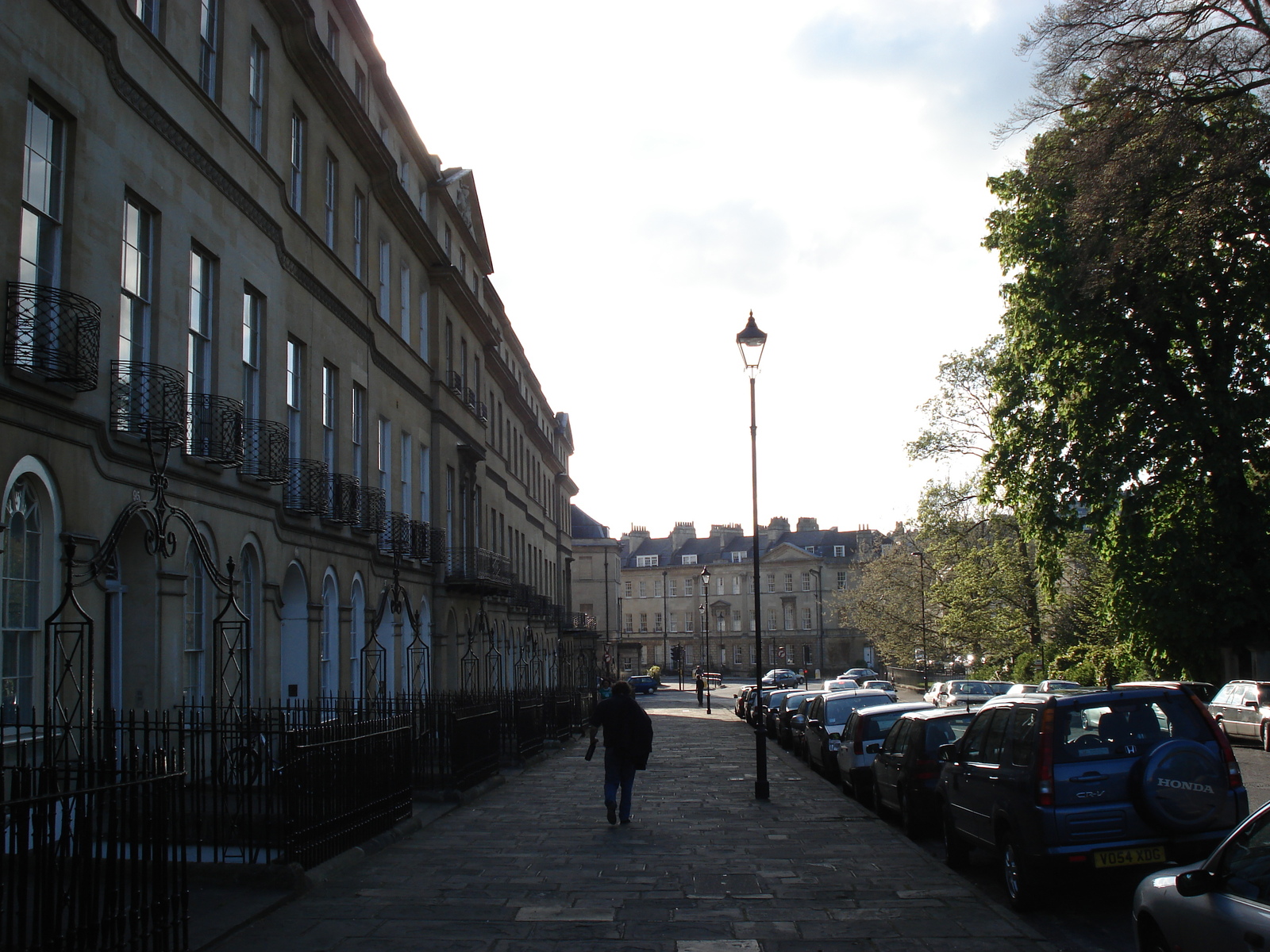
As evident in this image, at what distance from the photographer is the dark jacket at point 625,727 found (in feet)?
47.4

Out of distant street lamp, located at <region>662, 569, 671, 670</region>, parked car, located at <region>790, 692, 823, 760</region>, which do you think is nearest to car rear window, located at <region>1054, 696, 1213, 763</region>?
parked car, located at <region>790, 692, 823, 760</region>

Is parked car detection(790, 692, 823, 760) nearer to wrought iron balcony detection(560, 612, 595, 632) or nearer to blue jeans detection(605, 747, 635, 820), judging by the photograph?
blue jeans detection(605, 747, 635, 820)

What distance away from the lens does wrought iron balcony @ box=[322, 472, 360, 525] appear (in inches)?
889

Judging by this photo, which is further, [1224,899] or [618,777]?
[618,777]

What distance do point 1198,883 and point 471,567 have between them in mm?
28812

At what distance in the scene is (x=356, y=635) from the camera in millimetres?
24875

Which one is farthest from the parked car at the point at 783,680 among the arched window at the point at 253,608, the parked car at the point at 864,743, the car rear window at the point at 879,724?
the arched window at the point at 253,608

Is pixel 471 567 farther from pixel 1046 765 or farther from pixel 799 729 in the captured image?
pixel 1046 765

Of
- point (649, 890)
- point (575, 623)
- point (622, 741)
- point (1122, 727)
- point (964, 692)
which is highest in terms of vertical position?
point (575, 623)

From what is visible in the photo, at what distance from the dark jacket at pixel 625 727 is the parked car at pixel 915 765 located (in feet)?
10.2

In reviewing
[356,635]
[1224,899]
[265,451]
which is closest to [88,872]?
[1224,899]

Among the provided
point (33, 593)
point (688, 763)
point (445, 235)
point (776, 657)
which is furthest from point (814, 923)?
point (776, 657)

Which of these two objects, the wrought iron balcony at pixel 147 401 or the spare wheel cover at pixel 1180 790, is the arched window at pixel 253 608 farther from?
the spare wheel cover at pixel 1180 790

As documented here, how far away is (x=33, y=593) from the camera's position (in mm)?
12008
